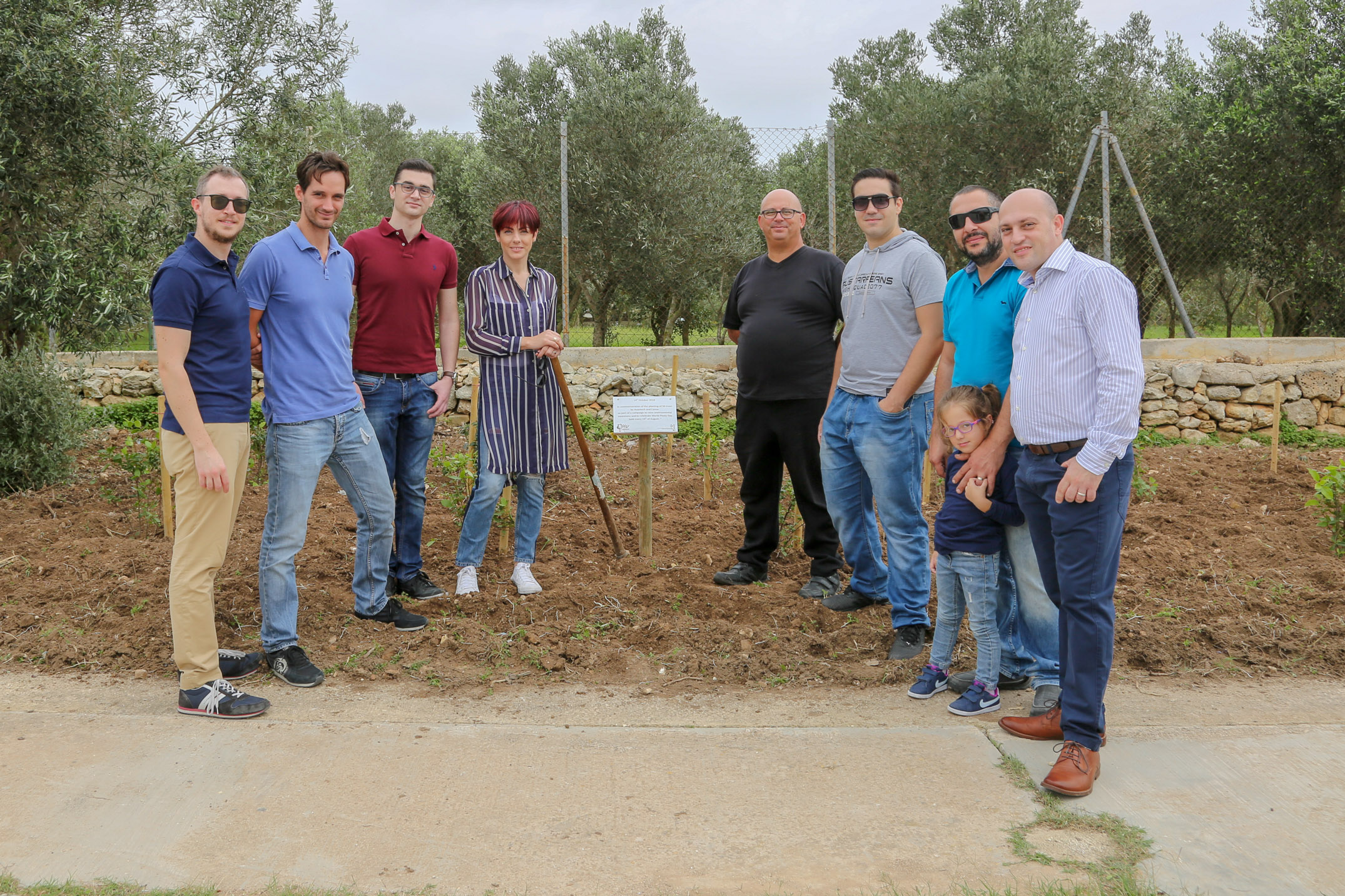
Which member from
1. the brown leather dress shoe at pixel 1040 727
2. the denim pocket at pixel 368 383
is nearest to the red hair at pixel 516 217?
the denim pocket at pixel 368 383

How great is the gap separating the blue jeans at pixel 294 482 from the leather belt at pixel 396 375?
0.41 metres

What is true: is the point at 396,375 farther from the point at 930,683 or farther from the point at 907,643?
the point at 930,683

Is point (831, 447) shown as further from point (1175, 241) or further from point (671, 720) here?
point (1175, 241)

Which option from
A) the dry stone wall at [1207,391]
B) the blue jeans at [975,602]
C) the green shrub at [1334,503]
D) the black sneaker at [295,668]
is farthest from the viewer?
the dry stone wall at [1207,391]

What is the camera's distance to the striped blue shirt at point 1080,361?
2930 mm

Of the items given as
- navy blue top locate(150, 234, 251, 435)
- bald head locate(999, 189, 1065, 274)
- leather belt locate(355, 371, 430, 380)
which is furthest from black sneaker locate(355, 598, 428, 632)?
bald head locate(999, 189, 1065, 274)

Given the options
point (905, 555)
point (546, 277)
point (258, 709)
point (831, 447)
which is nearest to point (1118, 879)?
point (905, 555)

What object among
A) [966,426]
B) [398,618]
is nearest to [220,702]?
[398,618]

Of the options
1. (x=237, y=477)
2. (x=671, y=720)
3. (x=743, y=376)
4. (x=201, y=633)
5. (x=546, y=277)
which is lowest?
(x=671, y=720)

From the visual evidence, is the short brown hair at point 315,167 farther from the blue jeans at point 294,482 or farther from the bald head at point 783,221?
the bald head at point 783,221

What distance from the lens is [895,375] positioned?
4.32 meters

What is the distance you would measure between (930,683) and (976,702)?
21cm

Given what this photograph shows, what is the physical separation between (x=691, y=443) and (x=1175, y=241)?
26.0ft

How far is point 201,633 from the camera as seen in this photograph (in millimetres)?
3648
